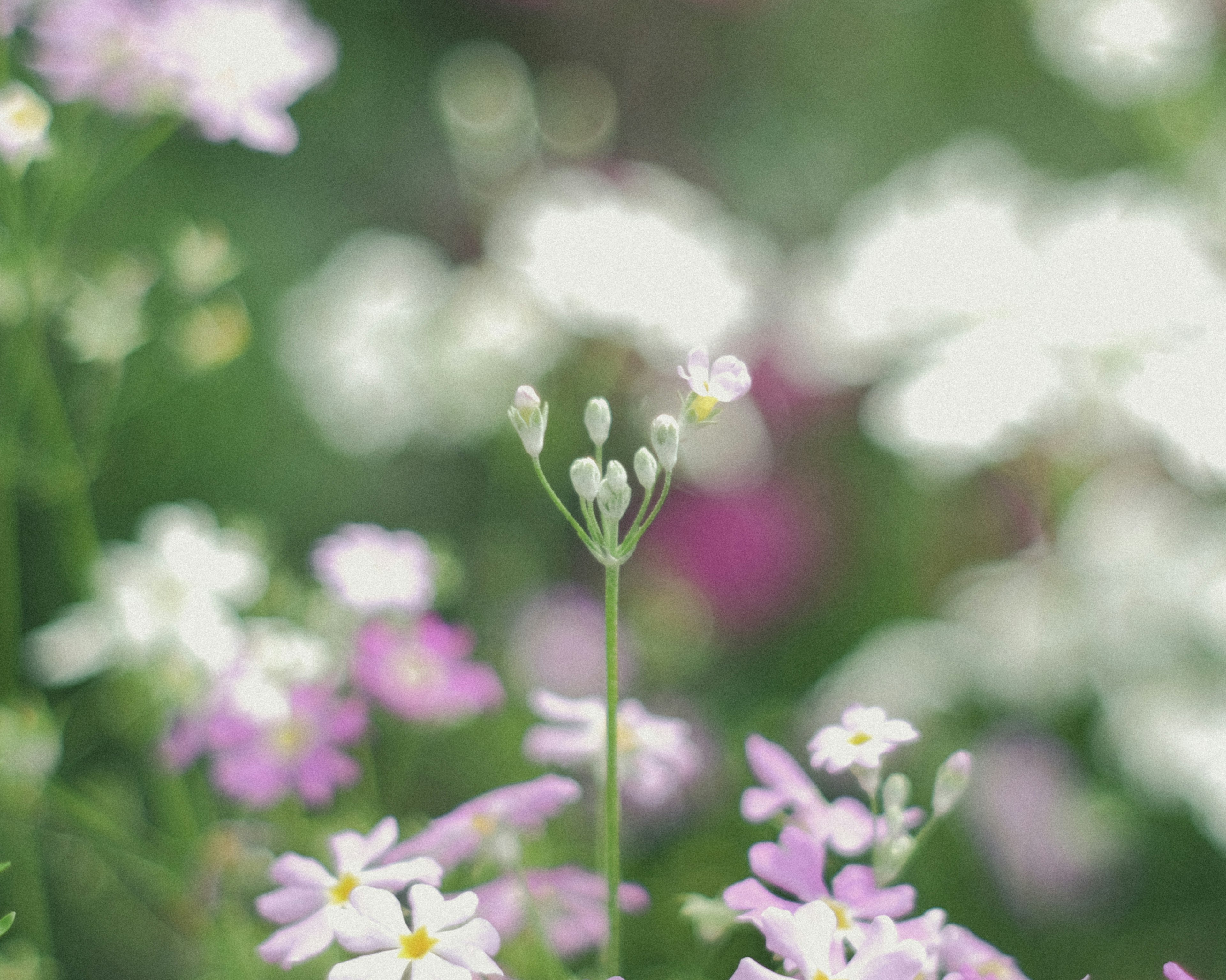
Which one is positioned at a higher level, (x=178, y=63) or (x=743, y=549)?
(x=178, y=63)

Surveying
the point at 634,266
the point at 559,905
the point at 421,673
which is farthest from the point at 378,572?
→ the point at 634,266

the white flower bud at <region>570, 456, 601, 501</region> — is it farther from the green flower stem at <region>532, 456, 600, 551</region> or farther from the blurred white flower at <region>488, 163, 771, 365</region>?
the blurred white flower at <region>488, 163, 771, 365</region>

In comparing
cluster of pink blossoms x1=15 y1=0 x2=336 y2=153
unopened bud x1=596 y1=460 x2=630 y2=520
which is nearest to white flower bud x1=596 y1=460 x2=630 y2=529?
unopened bud x1=596 y1=460 x2=630 y2=520

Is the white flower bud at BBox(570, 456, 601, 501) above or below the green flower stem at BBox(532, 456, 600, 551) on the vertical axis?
above

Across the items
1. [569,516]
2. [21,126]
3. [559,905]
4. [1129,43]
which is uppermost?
[1129,43]

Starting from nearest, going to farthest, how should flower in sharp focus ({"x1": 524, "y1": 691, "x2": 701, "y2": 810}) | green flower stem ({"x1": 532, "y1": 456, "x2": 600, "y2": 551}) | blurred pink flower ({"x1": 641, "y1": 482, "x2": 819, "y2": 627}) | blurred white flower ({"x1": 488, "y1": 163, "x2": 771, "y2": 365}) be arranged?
green flower stem ({"x1": 532, "y1": 456, "x2": 600, "y2": 551}), flower in sharp focus ({"x1": 524, "y1": 691, "x2": 701, "y2": 810}), blurred white flower ({"x1": 488, "y1": 163, "x2": 771, "y2": 365}), blurred pink flower ({"x1": 641, "y1": 482, "x2": 819, "y2": 627})

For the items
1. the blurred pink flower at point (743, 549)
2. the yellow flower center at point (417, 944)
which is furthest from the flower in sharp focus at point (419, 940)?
the blurred pink flower at point (743, 549)

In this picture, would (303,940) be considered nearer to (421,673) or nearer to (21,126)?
(421,673)
